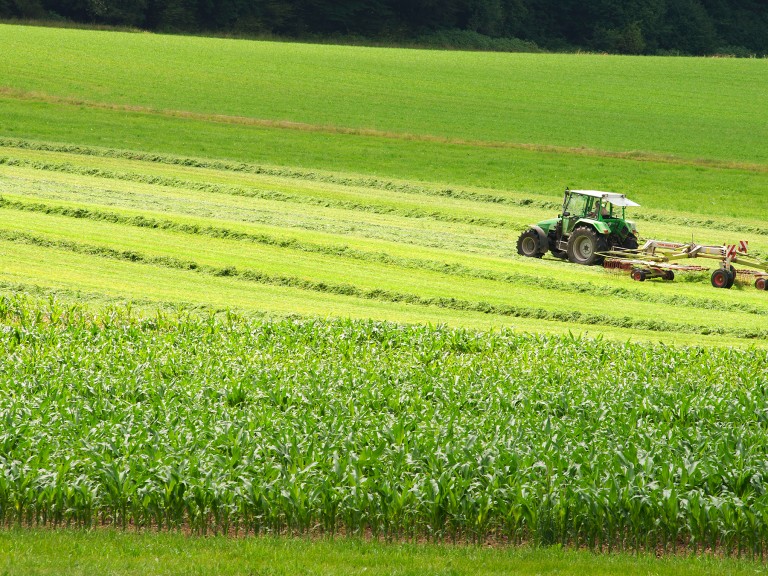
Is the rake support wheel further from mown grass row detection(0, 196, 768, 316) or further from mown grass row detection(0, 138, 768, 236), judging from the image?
mown grass row detection(0, 138, 768, 236)

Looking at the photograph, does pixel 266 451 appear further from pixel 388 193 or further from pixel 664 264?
pixel 388 193

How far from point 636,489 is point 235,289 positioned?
48.2 ft

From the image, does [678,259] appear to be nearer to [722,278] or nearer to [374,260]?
[722,278]

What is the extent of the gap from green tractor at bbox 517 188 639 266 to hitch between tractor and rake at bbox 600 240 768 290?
20.6 inches

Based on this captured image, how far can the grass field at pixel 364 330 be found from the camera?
10508 mm

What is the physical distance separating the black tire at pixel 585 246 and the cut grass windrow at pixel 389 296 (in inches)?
225

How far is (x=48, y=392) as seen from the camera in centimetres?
1378

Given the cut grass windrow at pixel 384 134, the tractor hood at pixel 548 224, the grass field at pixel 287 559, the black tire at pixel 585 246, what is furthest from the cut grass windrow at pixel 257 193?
the grass field at pixel 287 559

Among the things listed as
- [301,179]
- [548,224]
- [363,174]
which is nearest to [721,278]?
[548,224]

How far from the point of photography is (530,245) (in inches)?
1156

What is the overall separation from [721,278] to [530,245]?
215 inches

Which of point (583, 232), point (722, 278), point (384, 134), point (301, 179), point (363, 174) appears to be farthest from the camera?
point (384, 134)

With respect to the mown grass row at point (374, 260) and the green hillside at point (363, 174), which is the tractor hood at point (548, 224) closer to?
the green hillside at point (363, 174)

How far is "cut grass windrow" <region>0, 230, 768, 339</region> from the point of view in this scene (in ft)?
71.3
